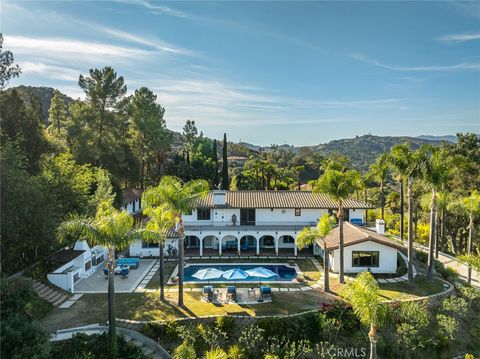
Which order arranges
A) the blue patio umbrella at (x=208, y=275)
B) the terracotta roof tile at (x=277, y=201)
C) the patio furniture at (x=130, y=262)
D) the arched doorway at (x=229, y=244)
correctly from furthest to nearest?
the terracotta roof tile at (x=277, y=201)
the arched doorway at (x=229, y=244)
the patio furniture at (x=130, y=262)
the blue patio umbrella at (x=208, y=275)

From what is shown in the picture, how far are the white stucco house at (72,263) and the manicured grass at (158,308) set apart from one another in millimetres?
2054

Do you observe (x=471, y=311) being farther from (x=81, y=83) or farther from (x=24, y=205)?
(x=81, y=83)

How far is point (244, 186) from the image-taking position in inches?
2482

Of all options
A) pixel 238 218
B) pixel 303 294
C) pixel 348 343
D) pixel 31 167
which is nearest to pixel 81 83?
pixel 31 167

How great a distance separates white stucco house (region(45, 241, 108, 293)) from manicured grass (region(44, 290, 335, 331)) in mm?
2054

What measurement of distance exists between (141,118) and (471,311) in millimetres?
44454

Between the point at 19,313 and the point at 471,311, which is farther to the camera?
the point at 471,311

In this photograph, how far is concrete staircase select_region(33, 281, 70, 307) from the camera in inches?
864

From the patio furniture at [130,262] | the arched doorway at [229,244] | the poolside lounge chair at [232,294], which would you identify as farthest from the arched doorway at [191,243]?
the poolside lounge chair at [232,294]

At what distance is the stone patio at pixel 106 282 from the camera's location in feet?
80.9

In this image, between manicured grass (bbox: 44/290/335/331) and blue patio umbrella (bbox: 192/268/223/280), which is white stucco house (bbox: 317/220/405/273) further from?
blue patio umbrella (bbox: 192/268/223/280)

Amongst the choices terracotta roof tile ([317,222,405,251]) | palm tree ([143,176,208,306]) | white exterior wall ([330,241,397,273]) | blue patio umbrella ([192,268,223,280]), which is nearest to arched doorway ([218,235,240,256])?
terracotta roof tile ([317,222,405,251])

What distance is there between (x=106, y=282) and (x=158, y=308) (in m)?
7.18

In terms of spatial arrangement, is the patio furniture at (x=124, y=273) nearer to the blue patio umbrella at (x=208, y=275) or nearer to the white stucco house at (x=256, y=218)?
the blue patio umbrella at (x=208, y=275)
